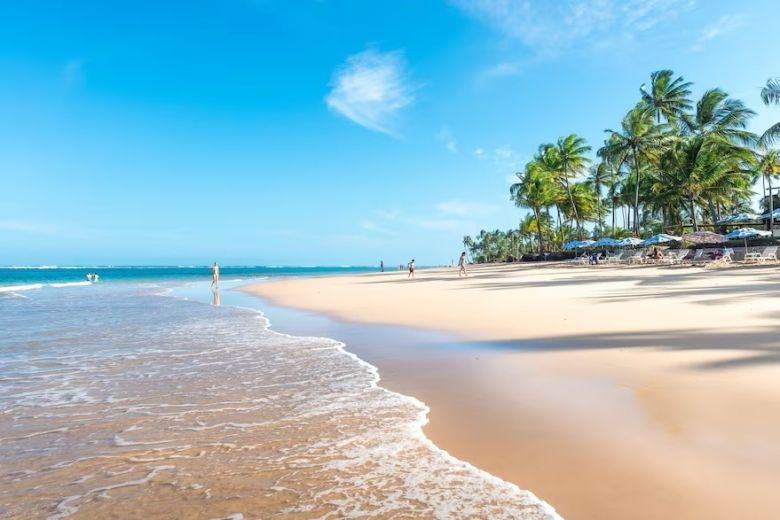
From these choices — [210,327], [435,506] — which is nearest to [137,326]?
[210,327]

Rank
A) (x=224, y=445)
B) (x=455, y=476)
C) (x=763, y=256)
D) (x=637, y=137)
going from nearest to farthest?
(x=455, y=476) < (x=224, y=445) < (x=763, y=256) < (x=637, y=137)

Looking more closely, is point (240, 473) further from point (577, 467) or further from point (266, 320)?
point (266, 320)

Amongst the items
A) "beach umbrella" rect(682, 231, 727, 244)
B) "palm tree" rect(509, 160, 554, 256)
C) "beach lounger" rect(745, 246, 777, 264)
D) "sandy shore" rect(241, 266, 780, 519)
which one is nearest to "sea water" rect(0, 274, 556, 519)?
"sandy shore" rect(241, 266, 780, 519)

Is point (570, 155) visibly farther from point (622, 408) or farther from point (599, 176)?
point (622, 408)

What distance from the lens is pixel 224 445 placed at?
12.2 ft

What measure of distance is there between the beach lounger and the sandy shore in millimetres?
20094

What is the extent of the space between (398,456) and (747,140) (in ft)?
158

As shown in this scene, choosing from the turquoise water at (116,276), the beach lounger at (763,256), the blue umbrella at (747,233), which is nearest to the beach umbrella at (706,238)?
the blue umbrella at (747,233)

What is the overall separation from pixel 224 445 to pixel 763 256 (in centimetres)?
3001

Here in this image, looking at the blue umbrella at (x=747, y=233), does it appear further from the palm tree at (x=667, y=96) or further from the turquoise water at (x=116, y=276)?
the turquoise water at (x=116, y=276)

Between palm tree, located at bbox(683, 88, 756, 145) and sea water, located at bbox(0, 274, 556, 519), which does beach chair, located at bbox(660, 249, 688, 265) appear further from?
sea water, located at bbox(0, 274, 556, 519)

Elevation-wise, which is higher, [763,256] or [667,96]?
[667,96]

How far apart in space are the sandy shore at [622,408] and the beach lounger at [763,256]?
20.1 metres

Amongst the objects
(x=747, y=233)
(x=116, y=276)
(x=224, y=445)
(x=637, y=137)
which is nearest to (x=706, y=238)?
(x=747, y=233)
